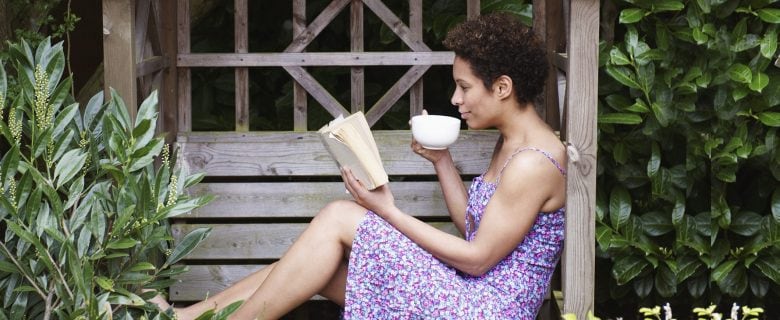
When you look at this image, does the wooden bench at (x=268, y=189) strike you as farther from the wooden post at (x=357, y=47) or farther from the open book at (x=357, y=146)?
the open book at (x=357, y=146)

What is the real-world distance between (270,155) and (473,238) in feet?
3.27

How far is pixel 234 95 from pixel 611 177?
1465 mm

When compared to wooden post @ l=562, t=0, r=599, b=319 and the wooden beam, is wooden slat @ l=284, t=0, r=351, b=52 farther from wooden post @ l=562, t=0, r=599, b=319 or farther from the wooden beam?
wooden post @ l=562, t=0, r=599, b=319

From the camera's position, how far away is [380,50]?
13.6 ft

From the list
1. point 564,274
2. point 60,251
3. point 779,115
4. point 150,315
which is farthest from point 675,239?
point 60,251

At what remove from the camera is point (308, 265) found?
2.89m

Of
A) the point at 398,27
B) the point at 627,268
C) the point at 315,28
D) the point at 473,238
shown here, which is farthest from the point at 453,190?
the point at 315,28

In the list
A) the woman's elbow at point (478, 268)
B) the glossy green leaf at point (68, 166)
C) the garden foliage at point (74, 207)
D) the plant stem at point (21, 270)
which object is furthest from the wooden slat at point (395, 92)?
the plant stem at point (21, 270)

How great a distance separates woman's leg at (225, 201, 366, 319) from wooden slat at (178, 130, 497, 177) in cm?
78

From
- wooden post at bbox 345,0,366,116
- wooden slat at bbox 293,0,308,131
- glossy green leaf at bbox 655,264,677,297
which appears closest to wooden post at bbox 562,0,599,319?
glossy green leaf at bbox 655,264,677,297

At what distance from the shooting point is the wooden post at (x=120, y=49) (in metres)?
2.80

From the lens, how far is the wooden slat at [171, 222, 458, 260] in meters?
3.69

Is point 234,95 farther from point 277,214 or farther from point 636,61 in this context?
point 636,61

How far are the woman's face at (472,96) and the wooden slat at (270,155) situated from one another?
0.71 metres
